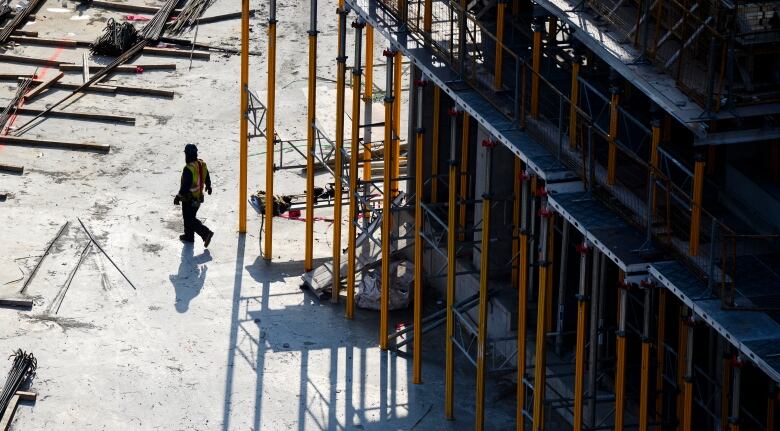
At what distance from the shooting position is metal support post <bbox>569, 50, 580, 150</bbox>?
19750mm

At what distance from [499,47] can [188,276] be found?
794cm

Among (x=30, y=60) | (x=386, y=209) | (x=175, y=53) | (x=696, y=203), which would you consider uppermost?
(x=696, y=203)

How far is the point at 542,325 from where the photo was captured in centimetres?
2038

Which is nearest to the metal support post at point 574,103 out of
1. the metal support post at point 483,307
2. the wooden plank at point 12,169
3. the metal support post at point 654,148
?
the metal support post at point 483,307

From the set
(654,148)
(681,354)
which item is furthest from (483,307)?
(654,148)

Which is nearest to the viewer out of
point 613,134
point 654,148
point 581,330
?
point 654,148

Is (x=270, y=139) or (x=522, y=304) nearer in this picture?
(x=522, y=304)

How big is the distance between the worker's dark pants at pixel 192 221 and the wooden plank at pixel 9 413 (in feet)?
18.2

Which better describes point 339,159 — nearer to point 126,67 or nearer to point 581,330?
point 581,330

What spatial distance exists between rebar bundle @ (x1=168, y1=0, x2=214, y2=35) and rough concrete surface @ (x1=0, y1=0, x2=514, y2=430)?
393 centimetres

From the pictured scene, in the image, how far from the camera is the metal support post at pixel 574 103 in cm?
1975

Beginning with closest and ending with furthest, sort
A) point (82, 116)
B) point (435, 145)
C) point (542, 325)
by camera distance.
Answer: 1. point (542, 325)
2. point (435, 145)
3. point (82, 116)

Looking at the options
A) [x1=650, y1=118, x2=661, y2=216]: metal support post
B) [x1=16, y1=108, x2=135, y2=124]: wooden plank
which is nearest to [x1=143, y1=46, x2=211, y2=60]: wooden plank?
[x1=16, y1=108, x2=135, y2=124]: wooden plank

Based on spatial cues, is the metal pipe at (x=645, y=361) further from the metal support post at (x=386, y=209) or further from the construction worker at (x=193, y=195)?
the construction worker at (x=193, y=195)
